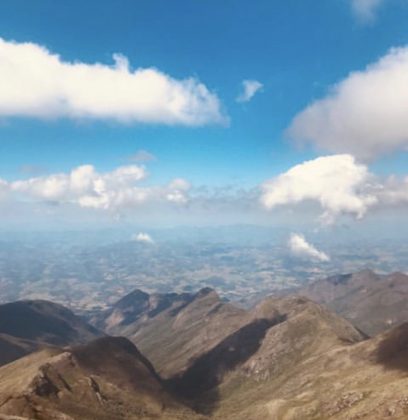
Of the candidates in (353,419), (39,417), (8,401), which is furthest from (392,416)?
(8,401)

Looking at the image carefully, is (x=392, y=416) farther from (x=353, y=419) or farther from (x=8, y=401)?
(x=8, y=401)

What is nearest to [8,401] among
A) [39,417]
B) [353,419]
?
[39,417]

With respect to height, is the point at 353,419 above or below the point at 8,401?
below

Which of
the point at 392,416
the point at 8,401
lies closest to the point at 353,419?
the point at 392,416

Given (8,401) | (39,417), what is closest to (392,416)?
(39,417)

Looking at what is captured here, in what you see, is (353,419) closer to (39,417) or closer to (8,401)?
(39,417)

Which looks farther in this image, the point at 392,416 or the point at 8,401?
the point at 8,401

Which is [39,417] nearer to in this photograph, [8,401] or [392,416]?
[8,401]
